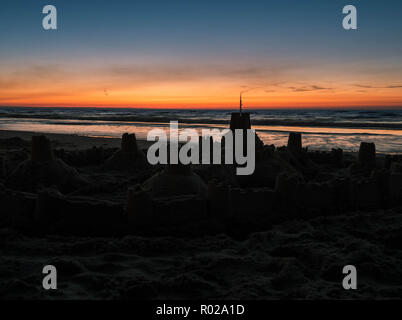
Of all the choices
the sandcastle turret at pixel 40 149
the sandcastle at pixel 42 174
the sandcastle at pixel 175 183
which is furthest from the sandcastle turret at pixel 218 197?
the sandcastle turret at pixel 40 149

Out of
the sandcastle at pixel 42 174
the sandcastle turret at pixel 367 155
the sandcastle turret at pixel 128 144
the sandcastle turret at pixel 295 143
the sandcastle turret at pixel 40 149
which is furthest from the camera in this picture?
the sandcastle turret at pixel 295 143

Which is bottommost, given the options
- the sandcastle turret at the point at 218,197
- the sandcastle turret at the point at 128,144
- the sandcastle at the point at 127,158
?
the sandcastle turret at the point at 218,197

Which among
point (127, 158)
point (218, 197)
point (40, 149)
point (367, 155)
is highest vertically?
point (40, 149)

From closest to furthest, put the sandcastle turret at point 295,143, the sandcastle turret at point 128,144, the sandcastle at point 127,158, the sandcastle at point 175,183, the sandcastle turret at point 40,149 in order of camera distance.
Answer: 1. the sandcastle at point 175,183
2. the sandcastle turret at point 40,149
3. the sandcastle at point 127,158
4. the sandcastle turret at point 128,144
5. the sandcastle turret at point 295,143

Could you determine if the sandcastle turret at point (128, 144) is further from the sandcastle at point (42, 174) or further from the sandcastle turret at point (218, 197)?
the sandcastle turret at point (218, 197)

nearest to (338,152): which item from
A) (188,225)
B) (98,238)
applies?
(188,225)

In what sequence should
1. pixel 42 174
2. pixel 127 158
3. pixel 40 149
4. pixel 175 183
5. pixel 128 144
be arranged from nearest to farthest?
pixel 175 183 → pixel 42 174 → pixel 40 149 → pixel 127 158 → pixel 128 144

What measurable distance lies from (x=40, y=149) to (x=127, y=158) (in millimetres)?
3576

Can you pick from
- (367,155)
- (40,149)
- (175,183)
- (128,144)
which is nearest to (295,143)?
(367,155)

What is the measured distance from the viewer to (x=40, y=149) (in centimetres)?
1055

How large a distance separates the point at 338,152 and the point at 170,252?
413 inches

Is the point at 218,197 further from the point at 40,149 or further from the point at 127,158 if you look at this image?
the point at 127,158

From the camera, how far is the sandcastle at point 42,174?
1017cm

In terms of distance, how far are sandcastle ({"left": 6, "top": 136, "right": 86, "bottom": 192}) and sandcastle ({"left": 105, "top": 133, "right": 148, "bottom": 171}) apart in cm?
250
